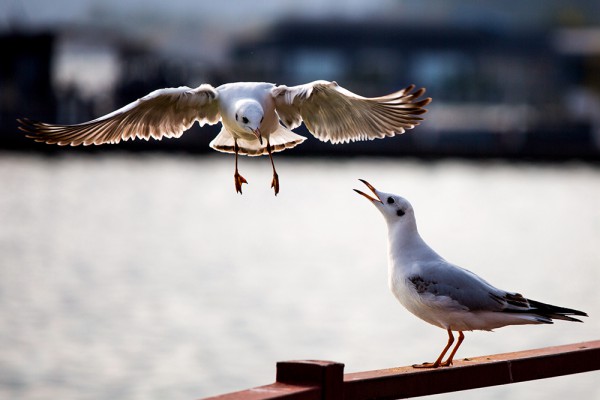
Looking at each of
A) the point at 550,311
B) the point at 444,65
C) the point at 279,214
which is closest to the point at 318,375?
the point at 550,311

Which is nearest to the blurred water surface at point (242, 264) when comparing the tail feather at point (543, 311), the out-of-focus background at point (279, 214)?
the out-of-focus background at point (279, 214)

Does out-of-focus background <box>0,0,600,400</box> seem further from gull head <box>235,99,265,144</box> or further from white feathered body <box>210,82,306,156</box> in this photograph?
gull head <box>235,99,265,144</box>

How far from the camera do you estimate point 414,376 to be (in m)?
4.40

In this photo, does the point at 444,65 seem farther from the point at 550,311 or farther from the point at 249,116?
the point at 550,311

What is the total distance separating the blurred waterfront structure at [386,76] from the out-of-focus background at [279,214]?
0.60 ft

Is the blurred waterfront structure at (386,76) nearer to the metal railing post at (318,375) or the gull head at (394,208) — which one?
the gull head at (394,208)

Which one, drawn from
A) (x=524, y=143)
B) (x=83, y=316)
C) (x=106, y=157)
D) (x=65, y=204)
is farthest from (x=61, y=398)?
(x=524, y=143)

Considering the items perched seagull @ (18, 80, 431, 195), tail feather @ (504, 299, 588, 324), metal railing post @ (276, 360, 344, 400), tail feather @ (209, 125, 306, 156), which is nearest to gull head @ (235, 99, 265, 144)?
perched seagull @ (18, 80, 431, 195)

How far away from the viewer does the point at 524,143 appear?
63625 millimetres

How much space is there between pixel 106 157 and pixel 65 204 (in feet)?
56.0

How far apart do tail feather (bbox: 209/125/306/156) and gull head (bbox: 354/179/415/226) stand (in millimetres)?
1337

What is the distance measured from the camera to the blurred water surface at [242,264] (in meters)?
17.0

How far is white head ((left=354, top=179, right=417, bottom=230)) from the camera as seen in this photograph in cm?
575

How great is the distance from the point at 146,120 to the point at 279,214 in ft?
119
